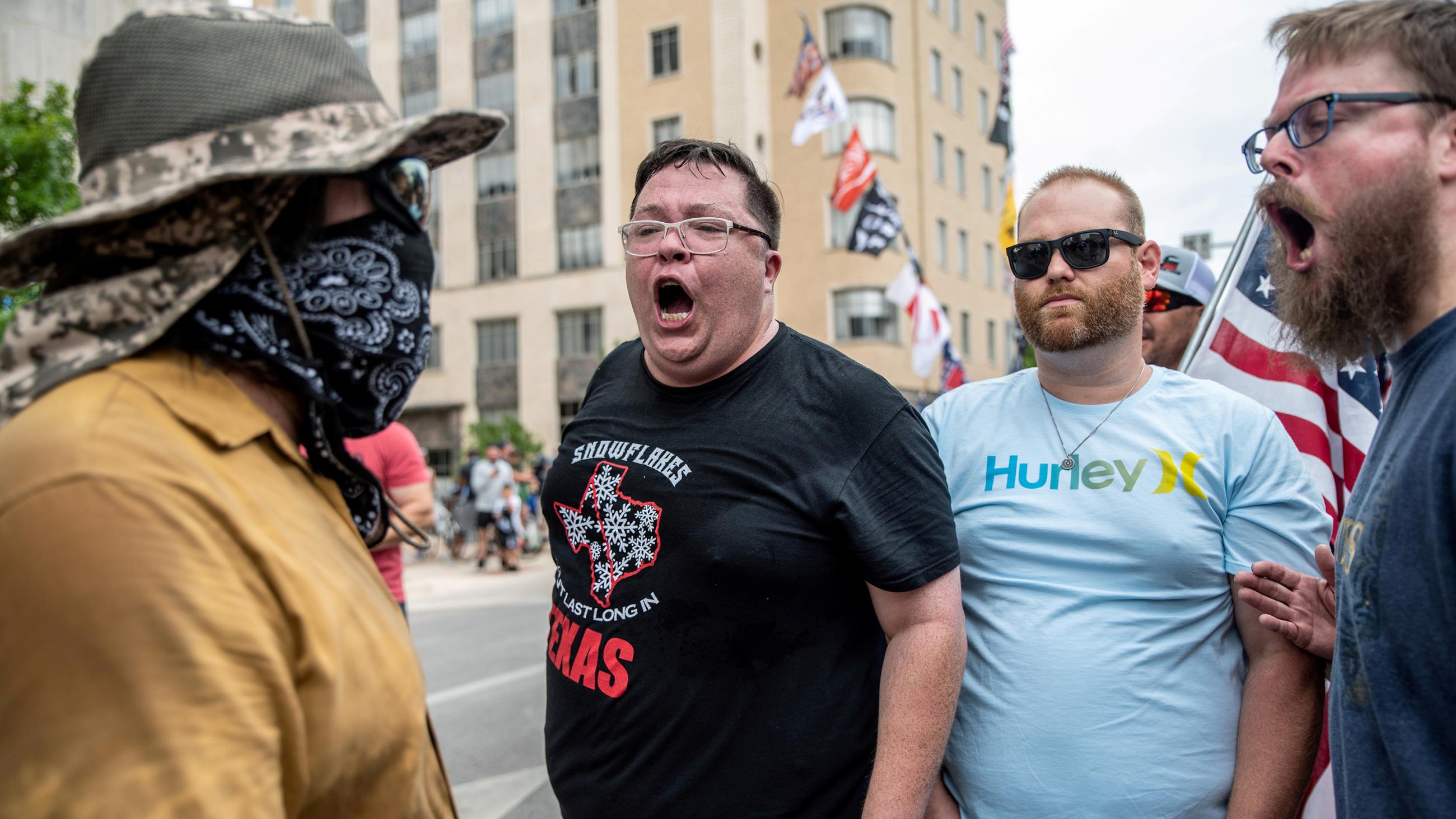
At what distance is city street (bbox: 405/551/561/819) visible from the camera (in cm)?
509

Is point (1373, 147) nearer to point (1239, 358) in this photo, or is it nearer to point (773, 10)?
point (1239, 358)

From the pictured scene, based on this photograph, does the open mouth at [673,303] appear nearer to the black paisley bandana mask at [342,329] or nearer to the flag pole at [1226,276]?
the black paisley bandana mask at [342,329]

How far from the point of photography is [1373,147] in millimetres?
1579

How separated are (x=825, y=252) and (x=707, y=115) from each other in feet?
18.2

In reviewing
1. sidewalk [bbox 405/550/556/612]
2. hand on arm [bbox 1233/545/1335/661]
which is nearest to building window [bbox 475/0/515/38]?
sidewalk [bbox 405/550/556/612]

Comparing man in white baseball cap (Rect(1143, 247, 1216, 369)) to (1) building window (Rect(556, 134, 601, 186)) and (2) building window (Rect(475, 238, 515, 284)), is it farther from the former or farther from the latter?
(2) building window (Rect(475, 238, 515, 284))

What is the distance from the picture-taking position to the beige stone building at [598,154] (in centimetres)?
2970

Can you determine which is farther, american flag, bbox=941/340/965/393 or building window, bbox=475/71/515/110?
building window, bbox=475/71/515/110

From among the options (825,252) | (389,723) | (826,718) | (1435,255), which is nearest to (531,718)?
(826,718)

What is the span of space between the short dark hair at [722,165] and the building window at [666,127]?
28.3m

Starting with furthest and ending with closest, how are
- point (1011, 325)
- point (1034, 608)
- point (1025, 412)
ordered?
point (1011, 325), point (1025, 412), point (1034, 608)

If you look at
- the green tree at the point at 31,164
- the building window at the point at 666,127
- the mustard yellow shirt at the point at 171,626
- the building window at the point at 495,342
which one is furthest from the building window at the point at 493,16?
the mustard yellow shirt at the point at 171,626

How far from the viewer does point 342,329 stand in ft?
4.97

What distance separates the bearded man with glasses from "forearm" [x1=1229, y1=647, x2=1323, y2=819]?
52 centimetres
